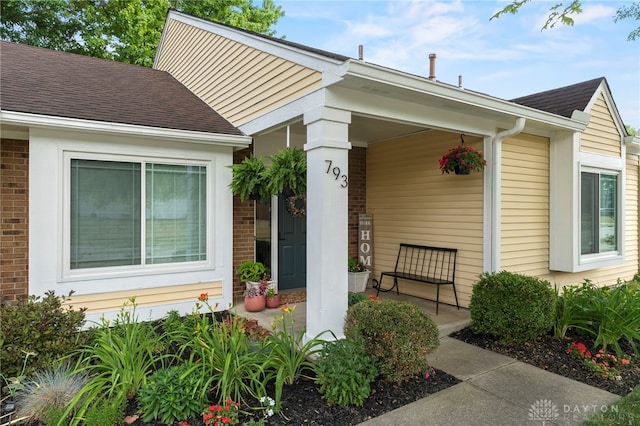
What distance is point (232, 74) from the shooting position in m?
5.79

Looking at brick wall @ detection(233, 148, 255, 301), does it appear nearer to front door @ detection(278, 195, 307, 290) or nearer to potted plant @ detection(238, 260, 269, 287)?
potted plant @ detection(238, 260, 269, 287)

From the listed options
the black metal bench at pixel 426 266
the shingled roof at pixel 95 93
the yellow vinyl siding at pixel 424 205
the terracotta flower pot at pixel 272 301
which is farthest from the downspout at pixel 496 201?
the shingled roof at pixel 95 93

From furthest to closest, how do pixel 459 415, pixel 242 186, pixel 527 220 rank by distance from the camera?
pixel 527 220 → pixel 242 186 → pixel 459 415

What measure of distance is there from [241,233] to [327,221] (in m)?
2.56

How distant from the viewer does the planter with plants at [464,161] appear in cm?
497

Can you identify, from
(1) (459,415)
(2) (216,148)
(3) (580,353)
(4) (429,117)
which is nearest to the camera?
(1) (459,415)

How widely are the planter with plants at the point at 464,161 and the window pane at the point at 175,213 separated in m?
3.49

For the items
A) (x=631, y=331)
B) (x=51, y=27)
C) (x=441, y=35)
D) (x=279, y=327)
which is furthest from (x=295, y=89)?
(x=51, y=27)

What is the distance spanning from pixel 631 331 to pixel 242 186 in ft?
15.8

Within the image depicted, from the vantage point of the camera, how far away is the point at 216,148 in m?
5.30

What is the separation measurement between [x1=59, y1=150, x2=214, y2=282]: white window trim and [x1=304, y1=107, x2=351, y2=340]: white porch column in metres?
2.09

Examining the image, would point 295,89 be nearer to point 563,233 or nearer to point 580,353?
point 580,353

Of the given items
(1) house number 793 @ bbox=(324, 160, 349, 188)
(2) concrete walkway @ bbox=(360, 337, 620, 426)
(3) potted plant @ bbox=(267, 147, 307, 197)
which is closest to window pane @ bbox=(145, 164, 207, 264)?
(3) potted plant @ bbox=(267, 147, 307, 197)

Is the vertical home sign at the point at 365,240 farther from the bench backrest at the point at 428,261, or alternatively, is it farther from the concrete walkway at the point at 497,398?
the concrete walkway at the point at 497,398
